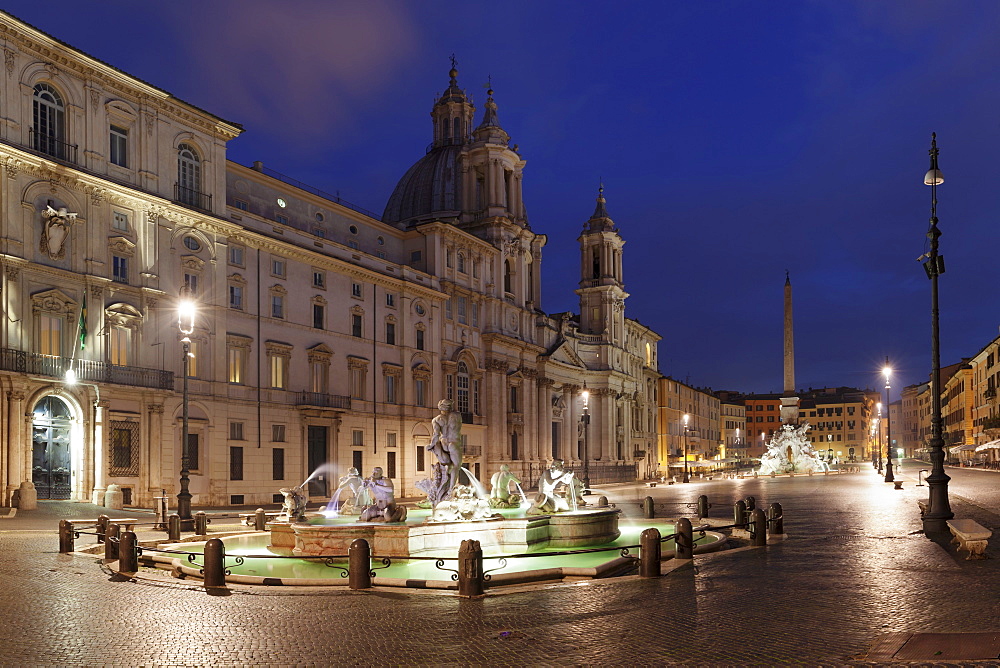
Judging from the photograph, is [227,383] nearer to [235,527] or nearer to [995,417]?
Answer: [235,527]

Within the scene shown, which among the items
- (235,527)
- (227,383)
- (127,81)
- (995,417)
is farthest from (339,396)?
(995,417)

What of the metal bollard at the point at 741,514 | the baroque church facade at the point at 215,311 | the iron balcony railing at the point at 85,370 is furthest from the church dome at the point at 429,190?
the metal bollard at the point at 741,514

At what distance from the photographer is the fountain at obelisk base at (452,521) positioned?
19.1 m

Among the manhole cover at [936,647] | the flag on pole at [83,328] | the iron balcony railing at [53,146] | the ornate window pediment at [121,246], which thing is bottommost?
the manhole cover at [936,647]

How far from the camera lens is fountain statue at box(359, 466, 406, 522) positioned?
20.5 meters

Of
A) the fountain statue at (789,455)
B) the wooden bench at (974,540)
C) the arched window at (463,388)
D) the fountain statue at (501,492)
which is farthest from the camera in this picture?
the fountain statue at (789,455)

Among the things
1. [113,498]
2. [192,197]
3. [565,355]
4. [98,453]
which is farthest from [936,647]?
[565,355]

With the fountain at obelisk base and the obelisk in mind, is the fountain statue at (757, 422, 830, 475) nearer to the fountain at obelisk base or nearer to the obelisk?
the obelisk

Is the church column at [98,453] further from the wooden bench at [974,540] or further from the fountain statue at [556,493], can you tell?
the wooden bench at [974,540]

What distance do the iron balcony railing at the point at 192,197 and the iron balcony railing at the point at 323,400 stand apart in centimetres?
1081

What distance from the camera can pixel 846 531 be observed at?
23.2 metres

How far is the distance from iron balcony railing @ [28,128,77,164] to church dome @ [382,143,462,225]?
135 ft

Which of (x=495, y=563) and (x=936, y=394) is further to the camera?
(x=936, y=394)

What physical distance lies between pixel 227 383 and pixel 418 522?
82.7 feet
